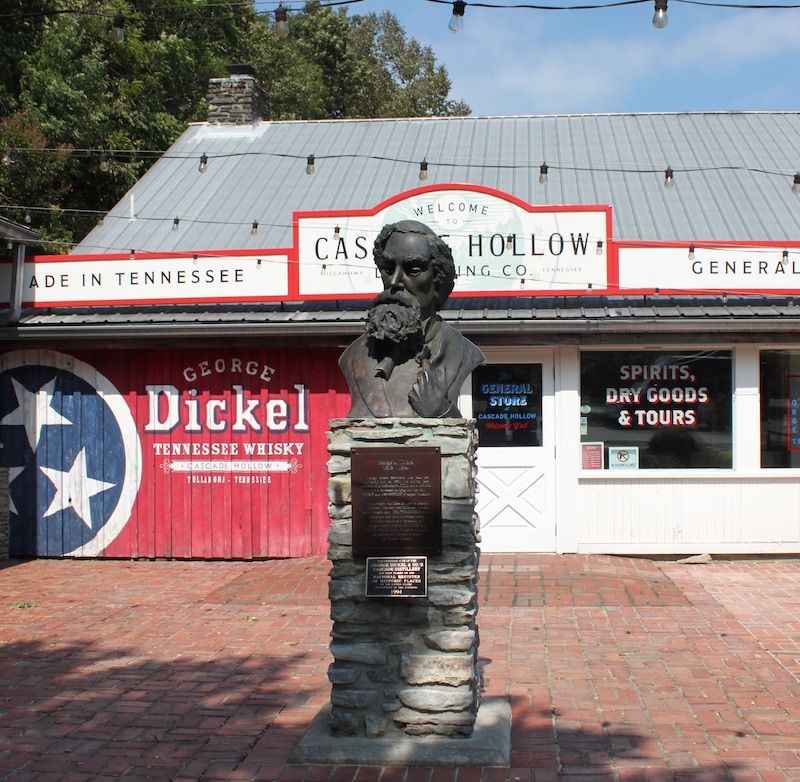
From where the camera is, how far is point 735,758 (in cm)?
453

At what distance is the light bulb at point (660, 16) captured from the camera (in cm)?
768

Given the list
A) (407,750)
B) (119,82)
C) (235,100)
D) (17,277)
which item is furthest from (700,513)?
(119,82)

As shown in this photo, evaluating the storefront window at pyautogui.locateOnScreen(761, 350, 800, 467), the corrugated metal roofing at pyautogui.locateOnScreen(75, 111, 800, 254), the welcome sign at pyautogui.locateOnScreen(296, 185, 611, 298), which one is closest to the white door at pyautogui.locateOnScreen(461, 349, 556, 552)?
the welcome sign at pyautogui.locateOnScreen(296, 185, 611, 298)

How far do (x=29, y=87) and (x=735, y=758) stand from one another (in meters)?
19.8

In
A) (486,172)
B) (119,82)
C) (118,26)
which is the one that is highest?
(119,82)

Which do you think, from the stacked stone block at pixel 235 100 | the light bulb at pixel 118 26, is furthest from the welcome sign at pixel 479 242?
the stacked stone block at pixel 235 100

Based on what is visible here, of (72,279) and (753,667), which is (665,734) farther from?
(72,279)

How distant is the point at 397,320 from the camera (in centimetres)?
472

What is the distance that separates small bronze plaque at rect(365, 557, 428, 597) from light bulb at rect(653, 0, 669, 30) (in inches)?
215

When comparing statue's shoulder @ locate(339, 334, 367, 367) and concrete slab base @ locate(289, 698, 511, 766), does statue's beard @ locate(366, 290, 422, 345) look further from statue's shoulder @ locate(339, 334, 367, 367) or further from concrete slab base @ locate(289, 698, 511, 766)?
concrete slab base @ locate(289, 698, 511, 766)

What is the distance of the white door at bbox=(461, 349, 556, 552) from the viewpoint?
977cm

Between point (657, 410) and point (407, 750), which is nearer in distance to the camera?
point (407, 750)

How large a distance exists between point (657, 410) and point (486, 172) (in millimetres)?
5243

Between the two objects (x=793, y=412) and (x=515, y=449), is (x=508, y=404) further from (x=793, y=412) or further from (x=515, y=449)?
(x=793, y=412)
